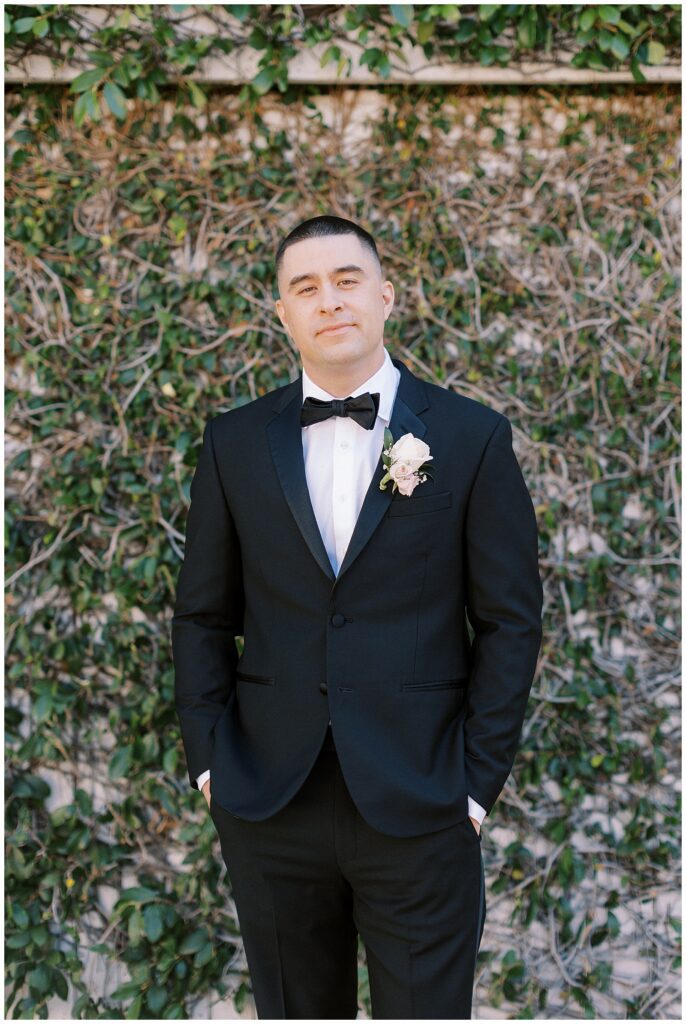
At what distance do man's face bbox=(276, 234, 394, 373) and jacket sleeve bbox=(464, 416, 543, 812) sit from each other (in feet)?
1.18

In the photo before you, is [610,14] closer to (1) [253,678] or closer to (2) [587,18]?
(2) [587,18]

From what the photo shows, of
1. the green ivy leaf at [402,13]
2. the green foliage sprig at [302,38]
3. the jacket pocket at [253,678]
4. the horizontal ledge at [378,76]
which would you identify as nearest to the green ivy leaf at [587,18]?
the green foliage sprig at [302,38]

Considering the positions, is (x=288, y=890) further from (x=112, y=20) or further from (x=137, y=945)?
(x=112, y=20)

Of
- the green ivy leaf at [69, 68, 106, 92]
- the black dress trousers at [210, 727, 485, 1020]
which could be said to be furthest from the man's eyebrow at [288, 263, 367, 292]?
the green ivy leaf at [69, 68, 106, 92]

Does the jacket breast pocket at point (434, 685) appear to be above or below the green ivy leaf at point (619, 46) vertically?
below

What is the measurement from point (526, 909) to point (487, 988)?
28cm

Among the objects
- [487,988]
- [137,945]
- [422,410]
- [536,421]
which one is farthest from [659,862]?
[422,410]

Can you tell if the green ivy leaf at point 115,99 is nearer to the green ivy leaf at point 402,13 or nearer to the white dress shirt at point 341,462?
the green ivy leaf at point 402,13

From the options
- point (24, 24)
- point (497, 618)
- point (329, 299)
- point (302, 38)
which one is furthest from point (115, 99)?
point (497, 618)

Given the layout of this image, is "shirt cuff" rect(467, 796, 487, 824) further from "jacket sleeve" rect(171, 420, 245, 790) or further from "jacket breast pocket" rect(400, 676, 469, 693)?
"jacket sleeve" rect(171, 420, 245, 790)

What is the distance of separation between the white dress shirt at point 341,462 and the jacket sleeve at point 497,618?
0.34ft

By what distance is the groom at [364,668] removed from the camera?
1.89 metres

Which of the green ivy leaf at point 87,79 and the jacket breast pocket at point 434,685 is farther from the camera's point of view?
the green ivy leaf at point 87,79

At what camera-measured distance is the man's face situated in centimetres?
194
